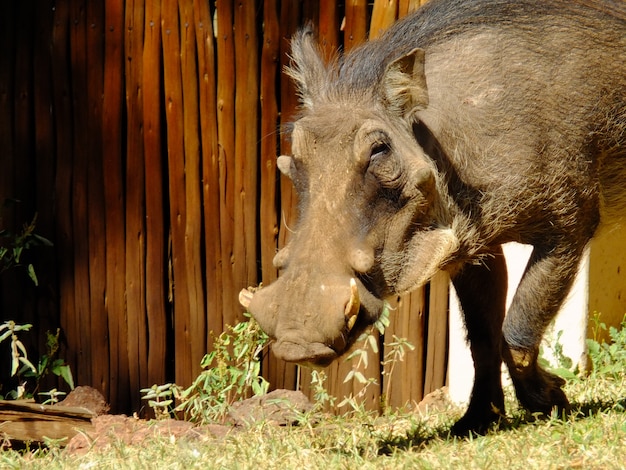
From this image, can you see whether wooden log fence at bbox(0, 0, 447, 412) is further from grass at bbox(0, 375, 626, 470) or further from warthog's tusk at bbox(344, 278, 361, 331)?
warthog's tusk at bbox(344, 278, 361, 331)

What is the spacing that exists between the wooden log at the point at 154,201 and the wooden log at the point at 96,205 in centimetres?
21

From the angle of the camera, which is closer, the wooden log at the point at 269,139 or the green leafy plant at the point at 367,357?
the green leafy plant at the point at 367,357

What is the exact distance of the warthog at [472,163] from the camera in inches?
139

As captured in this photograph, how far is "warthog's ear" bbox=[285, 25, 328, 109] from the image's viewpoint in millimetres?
3959

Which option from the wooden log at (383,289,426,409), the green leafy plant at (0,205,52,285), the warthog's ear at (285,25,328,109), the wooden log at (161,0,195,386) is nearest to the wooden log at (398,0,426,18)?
the warthog's ear at (285,25,328,109)

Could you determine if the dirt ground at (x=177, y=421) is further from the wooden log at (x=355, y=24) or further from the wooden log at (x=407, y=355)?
the wooden log at (x=355, y=24)

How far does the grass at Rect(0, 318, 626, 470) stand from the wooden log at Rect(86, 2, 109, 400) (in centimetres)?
90

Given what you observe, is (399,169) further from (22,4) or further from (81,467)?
(22,4)

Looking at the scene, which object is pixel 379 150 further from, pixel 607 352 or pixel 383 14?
pixel 607 352

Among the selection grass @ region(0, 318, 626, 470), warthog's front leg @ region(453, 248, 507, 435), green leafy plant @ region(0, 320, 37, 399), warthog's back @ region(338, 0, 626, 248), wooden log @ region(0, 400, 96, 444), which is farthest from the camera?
green leafy plant @ region(0, 320, 37, 399)

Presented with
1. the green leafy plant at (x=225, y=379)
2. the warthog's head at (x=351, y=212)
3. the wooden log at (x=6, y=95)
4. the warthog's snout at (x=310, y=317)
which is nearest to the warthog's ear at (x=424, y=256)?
the warthog's head at (x=351, y=212)

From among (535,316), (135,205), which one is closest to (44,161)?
(135,205)

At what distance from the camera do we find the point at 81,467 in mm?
3682

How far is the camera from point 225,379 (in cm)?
500
